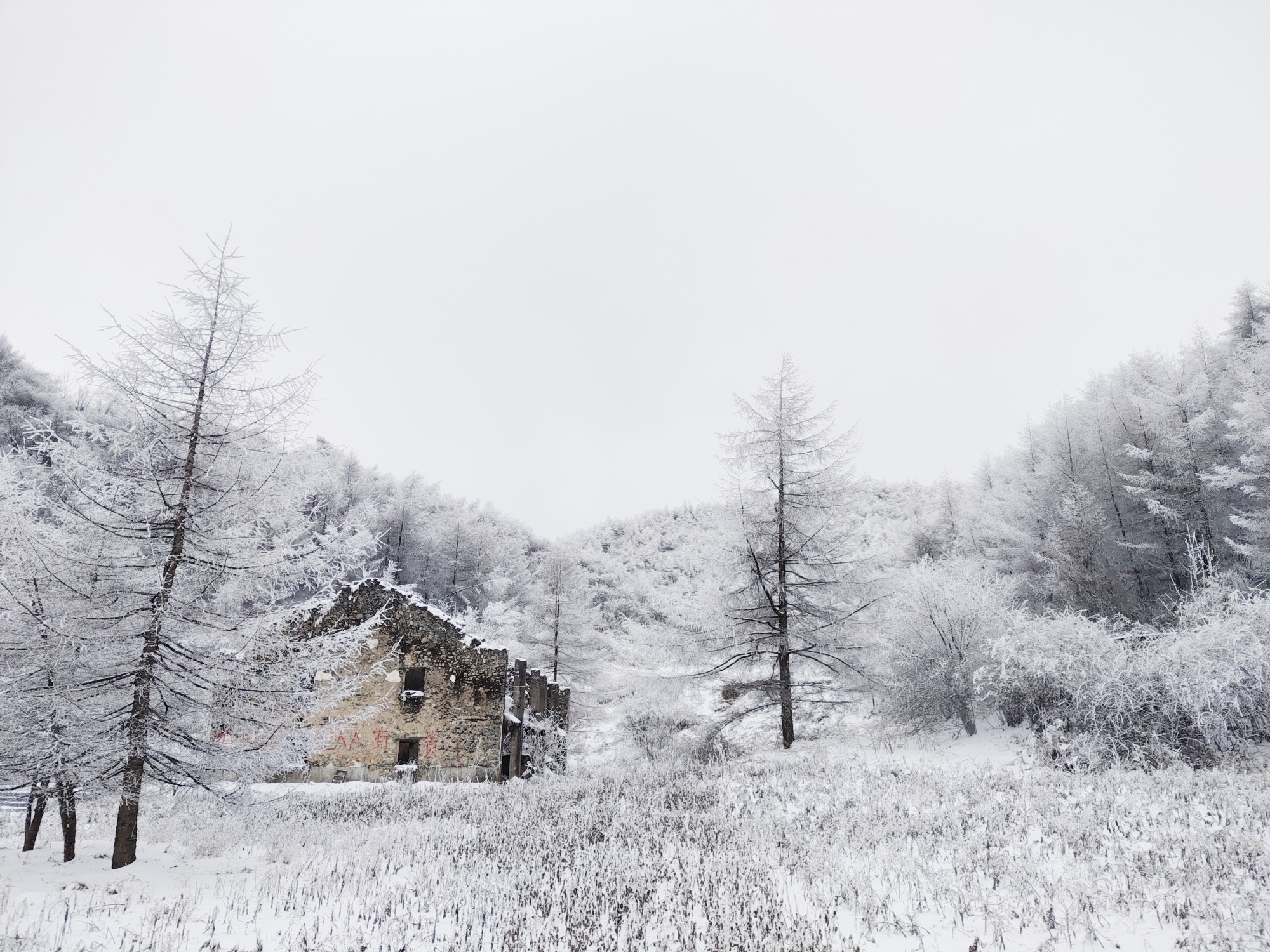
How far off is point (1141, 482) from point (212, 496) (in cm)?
2862

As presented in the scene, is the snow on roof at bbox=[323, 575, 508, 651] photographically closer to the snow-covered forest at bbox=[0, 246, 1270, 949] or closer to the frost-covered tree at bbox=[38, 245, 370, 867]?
the snow-covered forest at bbox=[0, 246, 1270, 949]

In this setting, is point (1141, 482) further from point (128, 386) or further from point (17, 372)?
point (17, 372)

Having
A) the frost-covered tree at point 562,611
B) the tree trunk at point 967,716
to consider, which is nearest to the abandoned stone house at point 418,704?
the frost-covered tree at point 562,611

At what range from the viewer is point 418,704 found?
19.8 metres

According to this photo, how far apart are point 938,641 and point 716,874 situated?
12180mm

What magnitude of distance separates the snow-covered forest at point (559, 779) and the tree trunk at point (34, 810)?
91 mm

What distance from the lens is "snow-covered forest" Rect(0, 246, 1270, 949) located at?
15.8 feet

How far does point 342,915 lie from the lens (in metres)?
5.18

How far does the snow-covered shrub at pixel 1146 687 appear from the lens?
33.4ft

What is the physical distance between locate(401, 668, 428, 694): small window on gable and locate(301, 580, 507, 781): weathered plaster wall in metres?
0.11

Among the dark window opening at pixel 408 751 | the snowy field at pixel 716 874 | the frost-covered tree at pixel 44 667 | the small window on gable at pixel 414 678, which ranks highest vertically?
the frost-covered tree at pixel 44 667

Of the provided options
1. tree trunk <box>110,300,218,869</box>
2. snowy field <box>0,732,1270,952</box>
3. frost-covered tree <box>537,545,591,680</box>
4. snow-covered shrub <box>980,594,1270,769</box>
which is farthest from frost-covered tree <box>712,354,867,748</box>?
frost-covered tree <box>537,545,591,680</box>

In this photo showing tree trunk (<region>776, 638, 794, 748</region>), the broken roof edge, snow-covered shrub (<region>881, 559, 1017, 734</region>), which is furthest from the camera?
the broken roof edge

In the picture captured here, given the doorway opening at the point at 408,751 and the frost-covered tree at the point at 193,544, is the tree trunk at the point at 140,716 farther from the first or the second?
the doorway opening at the point at 408,751
